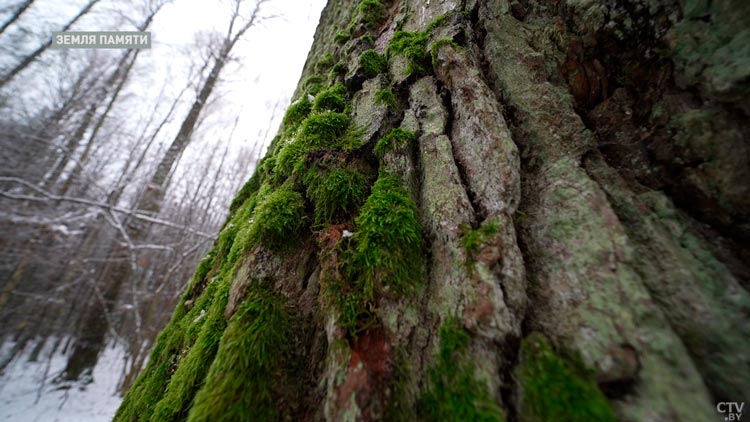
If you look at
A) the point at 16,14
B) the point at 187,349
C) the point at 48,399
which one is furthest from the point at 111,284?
the point at 16,14

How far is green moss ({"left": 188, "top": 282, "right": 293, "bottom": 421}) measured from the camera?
4.10ft

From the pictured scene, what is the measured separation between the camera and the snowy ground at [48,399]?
692 centimetres

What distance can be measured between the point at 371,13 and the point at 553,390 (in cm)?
451

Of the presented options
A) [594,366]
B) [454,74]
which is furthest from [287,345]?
[454,74]

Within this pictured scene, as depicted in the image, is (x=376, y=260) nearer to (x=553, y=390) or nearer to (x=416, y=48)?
(x=553, y=390)

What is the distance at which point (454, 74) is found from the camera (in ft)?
7.28

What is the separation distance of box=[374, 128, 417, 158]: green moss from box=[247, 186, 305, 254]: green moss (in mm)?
765

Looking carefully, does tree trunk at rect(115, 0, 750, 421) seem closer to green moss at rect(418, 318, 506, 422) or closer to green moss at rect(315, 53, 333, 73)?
green moss at rect(418, 318, 506, 422)

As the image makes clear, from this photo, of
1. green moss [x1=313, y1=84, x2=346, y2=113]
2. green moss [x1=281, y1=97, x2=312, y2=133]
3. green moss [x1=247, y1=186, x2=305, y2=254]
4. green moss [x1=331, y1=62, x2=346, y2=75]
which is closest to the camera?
green moss [x1=247, y1=186, x2=305, y2=254]

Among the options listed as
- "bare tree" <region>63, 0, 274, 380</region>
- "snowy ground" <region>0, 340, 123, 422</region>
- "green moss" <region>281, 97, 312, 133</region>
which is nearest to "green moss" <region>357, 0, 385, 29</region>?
"green moss" <region>281, 97, 312, 133</region>

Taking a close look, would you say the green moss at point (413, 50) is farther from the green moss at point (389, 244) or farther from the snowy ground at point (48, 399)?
the snowy ground at point (48, 399)

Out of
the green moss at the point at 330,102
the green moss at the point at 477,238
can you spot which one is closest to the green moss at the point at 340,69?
the green moss at the point at 330,102

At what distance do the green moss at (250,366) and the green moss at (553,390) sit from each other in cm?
121

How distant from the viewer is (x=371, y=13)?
12.0ft
